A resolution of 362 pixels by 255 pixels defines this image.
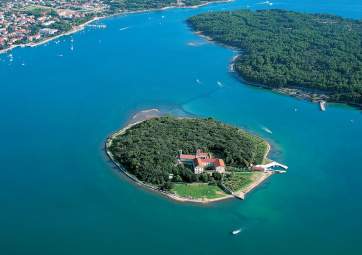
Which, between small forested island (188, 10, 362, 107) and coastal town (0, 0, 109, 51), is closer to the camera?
small forested island (188, 10, 362, 107)

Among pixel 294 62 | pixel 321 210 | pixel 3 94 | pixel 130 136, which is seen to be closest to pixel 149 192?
pixel 130 136

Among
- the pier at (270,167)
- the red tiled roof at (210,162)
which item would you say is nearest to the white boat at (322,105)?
the pier at (270,167)

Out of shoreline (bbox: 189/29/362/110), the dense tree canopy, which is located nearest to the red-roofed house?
the dense tree canopy

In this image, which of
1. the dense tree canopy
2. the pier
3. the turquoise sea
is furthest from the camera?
the pier

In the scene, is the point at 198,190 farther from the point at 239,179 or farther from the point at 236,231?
the point at 236,231

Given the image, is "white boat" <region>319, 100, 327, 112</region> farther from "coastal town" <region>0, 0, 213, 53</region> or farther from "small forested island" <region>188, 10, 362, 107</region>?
"coastal town" <region>0, 0, 213, 53</region>

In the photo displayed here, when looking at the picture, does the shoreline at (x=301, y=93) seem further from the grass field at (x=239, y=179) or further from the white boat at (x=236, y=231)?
the white boat at (x=236, y=231)
